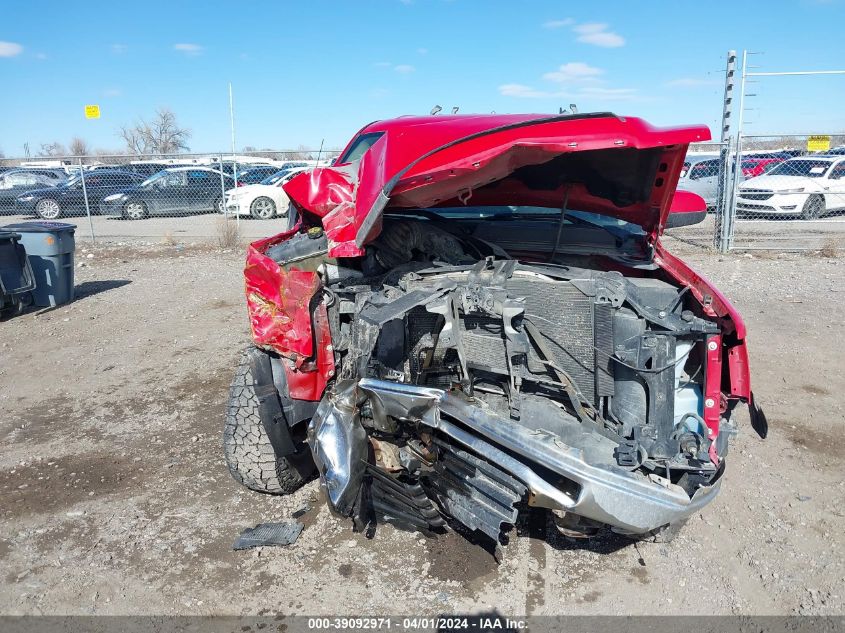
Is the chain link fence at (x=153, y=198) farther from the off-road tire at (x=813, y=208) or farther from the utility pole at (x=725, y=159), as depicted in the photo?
the off-road tire at (x=813, y=208)

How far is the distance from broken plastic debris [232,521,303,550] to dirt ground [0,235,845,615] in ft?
0.15

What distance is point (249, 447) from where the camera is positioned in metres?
3.28

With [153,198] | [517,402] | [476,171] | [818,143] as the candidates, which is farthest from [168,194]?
[517,402]

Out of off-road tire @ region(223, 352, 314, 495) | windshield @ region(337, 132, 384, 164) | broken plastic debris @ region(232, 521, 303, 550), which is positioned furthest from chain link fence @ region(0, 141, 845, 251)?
broken plastic debris @ region(232, 521, 303, 550)

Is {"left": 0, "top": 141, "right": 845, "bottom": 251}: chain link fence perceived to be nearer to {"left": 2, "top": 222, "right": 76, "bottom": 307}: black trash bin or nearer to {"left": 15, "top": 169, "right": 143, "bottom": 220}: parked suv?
{"left": 15, "top": 169, "right": 143, "bottom": 220}: parked suv

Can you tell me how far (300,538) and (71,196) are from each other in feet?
49.5

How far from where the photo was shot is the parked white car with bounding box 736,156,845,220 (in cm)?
1174

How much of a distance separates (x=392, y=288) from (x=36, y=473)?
247 cm

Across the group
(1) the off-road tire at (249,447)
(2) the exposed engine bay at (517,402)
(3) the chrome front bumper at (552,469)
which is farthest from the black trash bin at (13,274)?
(3) the chrome front bumper at (552,469)

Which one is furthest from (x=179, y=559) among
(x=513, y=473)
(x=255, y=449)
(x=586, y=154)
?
(x=586, y=154)

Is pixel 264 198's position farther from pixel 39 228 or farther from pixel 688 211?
pixel 688 211

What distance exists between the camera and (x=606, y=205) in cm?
333

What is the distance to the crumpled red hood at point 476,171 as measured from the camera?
7.93ft

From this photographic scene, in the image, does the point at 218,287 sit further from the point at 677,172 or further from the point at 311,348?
the point at 677,172
